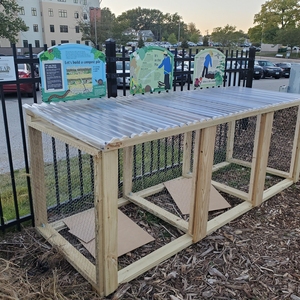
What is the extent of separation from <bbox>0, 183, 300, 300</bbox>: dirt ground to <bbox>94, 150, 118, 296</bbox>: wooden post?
0.15 metres

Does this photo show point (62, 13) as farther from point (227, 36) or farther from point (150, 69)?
point (150, 69)

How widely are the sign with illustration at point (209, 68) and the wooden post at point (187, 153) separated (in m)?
0.66

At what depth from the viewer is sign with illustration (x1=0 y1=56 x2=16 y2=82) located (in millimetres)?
2396

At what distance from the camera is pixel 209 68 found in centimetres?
400

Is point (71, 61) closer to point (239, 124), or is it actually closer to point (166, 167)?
point (166, 167)

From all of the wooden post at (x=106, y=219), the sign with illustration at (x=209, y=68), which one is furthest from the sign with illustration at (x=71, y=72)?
the sign with illustration at (x=209, y=68)

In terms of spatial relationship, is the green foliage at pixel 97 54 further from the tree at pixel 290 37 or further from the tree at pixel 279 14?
the tree at pixel 279 14

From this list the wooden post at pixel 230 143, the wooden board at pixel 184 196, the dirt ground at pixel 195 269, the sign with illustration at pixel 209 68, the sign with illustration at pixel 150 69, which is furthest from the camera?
the wooden post at pixel 230 143

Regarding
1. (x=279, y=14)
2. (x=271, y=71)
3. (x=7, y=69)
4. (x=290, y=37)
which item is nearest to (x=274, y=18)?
(x=279, y=14)

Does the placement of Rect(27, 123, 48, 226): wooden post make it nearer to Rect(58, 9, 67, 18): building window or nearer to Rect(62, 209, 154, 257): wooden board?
Rect(62, 209, 154, 257): wooden board

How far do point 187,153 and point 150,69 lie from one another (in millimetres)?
1313

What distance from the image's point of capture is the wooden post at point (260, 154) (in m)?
3.22

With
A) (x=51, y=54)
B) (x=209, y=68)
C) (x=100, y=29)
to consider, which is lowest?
(x=209, y=68)

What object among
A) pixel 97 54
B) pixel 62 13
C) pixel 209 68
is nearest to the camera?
pixel 97 54
